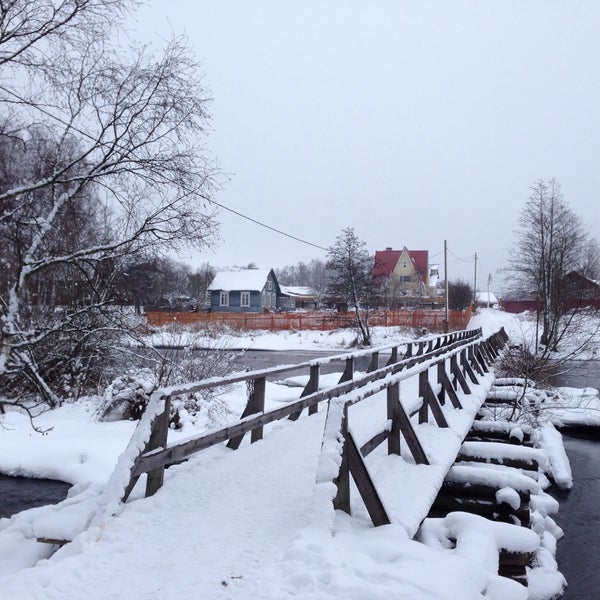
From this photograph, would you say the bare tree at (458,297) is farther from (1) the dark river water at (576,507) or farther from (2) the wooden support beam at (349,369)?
(2) the wooden support beam at (349,369)

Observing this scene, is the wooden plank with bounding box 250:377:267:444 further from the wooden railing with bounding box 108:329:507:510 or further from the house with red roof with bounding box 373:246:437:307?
the house with red roof with bounding box 373:246:437:307

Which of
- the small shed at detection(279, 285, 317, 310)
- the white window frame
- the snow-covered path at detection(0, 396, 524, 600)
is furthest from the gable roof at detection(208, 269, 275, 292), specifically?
the snow-covered path at detection(0, 396, 524, 600)

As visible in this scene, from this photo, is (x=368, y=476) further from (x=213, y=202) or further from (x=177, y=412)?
(x=177, y=412)

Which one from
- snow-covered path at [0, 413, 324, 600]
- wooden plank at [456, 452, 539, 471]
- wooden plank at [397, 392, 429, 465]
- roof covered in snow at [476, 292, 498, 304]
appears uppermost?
roof covered in snow at [476, 292, 498, 304]

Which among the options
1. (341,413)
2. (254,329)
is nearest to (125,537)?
(341,413)

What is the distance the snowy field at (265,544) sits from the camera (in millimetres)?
2754

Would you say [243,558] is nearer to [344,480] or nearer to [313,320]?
[344,480]

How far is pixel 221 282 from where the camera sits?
5925 cm

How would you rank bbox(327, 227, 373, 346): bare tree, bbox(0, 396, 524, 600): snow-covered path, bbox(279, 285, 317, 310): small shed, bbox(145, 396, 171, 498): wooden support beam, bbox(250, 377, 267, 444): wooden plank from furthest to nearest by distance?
bbox(279, 285, 317, 310): small shed → bbox(327, 227, 373, 346): bare tree → bbox(250, 377, 267, 444): wooden plank → bbox(145, 396, 171, 498): wooden support beam → bbox(0, 396, 524, 600): snow-covered path

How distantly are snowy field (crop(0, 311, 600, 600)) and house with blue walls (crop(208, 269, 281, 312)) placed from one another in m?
51.4

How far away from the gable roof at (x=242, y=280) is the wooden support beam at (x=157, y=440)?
52.7m

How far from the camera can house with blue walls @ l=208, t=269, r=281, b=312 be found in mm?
57312

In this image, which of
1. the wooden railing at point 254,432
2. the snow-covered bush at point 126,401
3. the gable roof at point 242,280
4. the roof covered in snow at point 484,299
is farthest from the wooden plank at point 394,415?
the roof covered in snow at point 484,299

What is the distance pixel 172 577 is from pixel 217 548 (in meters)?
0.38
